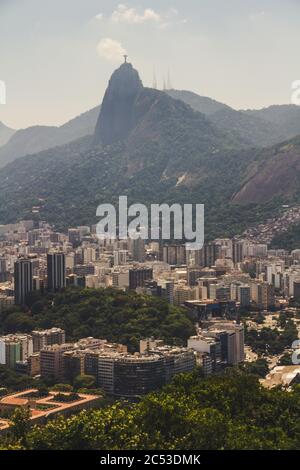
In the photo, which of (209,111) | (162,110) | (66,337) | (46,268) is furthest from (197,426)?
(209,111)

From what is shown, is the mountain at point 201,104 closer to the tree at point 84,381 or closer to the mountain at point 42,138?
the mountain at point 42,138

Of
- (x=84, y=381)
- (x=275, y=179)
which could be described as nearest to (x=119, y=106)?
(x=275, y=179)

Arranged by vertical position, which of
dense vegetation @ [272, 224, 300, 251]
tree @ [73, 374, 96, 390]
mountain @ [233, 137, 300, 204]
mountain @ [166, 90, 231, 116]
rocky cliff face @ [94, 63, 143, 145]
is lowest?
tree @ [73, 374, 96, 390]

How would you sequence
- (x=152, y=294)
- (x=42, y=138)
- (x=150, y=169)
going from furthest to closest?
(x=42, y=138), (x=150, y=169), (x=152, y=294)

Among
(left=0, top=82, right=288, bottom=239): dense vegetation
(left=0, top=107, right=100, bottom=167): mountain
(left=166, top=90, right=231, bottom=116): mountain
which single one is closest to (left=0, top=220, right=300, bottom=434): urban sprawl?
(left=0, top=82, right=288, bottom=239): dense vegetation

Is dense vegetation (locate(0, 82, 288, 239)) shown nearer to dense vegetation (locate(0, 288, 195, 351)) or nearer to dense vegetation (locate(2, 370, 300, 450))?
dense vegetation (locate(0, 288, 195, 351))

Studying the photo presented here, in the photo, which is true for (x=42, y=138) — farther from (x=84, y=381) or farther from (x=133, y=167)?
(x=84, y=381)
